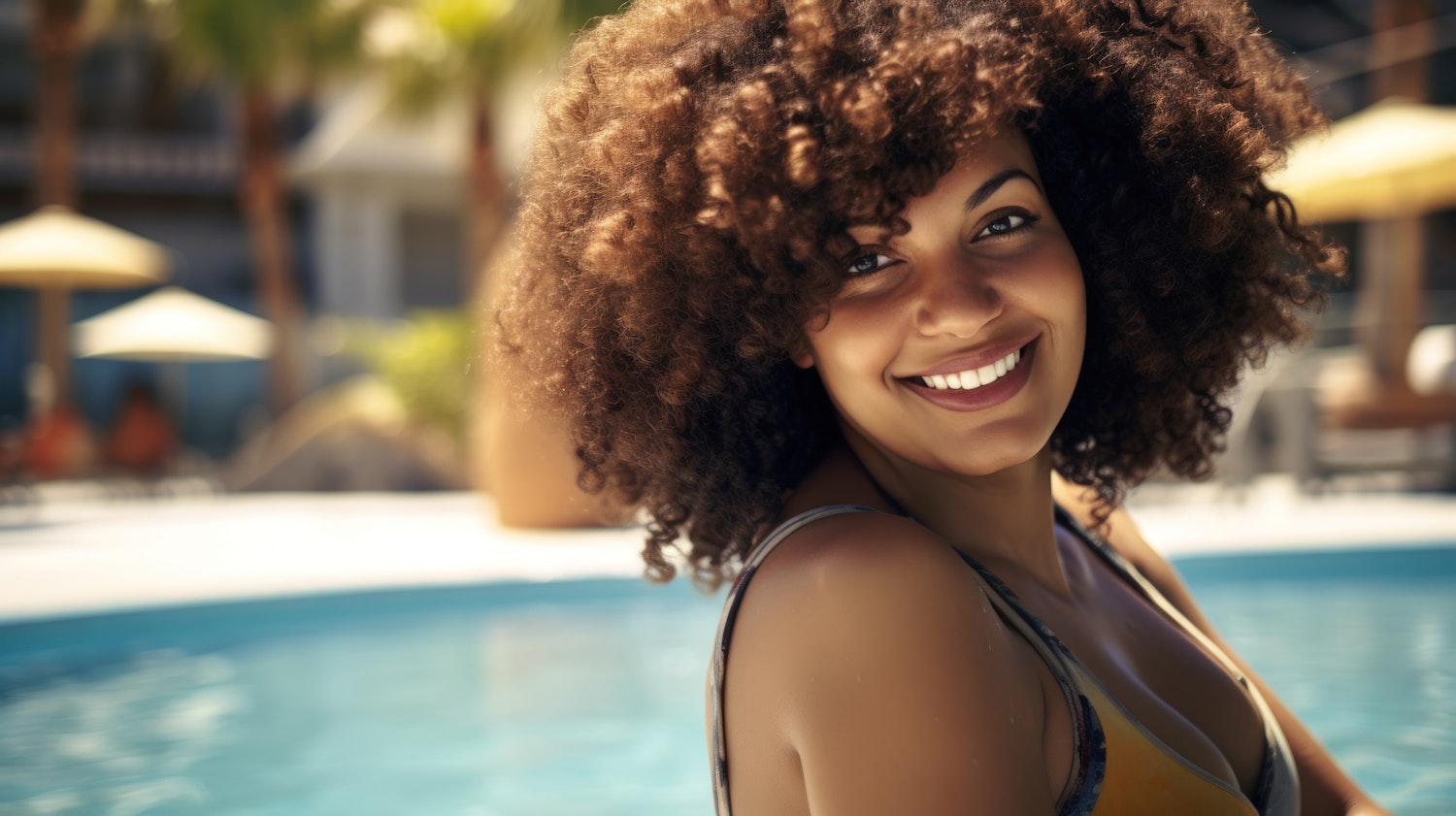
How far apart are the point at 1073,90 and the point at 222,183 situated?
979 inches

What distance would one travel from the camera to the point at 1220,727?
1767mm

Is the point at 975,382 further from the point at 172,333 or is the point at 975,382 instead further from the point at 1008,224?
the point at 172,333

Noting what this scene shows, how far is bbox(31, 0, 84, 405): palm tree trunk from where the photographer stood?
607 inches

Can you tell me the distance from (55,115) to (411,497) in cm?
688

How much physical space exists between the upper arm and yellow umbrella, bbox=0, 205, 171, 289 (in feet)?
44.5

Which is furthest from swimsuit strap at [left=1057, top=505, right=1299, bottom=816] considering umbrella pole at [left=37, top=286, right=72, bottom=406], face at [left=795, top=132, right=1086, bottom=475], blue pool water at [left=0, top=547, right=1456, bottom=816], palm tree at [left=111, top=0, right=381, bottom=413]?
umbrella pole at [left=37, top=286, right=72, bottom=406]

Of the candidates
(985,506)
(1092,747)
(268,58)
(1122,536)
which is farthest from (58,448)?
(1092,747)

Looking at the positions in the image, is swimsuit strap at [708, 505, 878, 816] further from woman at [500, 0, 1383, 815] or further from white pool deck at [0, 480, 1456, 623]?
white pool deck at [0, 480, 1456, 623]

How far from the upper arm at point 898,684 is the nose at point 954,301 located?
0.29 metres

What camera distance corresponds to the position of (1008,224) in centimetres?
155

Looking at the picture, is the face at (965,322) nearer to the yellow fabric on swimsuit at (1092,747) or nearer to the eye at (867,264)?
the eye at (867,264)

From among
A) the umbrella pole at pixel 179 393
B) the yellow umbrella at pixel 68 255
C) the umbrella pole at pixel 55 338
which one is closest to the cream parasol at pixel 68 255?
the yellow umbrella at pixel 68 255

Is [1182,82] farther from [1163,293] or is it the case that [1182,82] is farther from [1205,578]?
[1205,578]

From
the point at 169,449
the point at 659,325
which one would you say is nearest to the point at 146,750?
the point at 659,325
